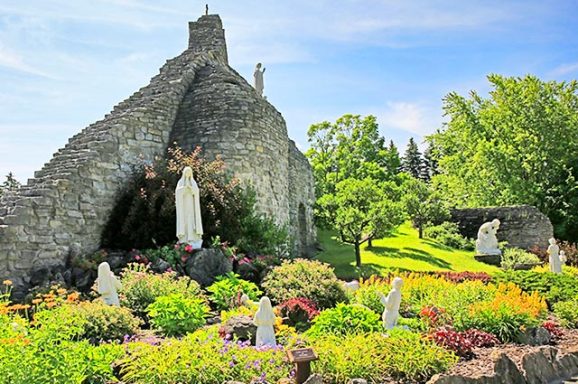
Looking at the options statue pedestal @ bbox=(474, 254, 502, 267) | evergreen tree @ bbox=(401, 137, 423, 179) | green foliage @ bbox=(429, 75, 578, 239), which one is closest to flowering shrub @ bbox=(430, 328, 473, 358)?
statue pedestal @ bbox=(474, 254, 502, 267)

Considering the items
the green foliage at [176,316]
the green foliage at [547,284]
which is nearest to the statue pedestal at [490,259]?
the green foliage at [547,284]

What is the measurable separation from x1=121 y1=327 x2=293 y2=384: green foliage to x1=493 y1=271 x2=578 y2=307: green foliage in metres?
7.88

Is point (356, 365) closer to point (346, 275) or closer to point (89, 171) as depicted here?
point (89, 171)

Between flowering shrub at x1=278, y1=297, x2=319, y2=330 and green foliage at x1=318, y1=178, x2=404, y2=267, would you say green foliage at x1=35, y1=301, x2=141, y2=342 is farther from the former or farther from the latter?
green foliage at x1=318, y1=178, x2=404, y2=267

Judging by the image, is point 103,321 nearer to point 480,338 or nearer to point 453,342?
point 453,342

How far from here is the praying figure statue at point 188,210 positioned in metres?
12.0

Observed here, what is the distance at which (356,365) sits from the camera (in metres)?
5.99

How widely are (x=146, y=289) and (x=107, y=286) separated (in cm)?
113

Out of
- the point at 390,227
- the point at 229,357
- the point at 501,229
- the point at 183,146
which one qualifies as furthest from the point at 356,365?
the point at 501,229

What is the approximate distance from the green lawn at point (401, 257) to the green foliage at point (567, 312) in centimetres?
703

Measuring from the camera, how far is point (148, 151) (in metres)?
15.6

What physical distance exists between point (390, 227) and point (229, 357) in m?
13.7

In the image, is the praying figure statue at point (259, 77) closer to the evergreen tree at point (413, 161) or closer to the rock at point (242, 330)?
the rock at point (242, 330)

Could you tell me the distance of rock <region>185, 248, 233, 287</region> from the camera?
1140 centimetres
